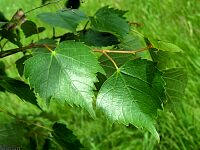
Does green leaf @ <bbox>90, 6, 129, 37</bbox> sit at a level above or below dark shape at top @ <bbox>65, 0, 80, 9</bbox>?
above

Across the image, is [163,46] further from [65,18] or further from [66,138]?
[66,138]

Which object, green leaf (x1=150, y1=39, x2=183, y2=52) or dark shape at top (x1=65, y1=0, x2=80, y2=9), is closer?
Answer: green leaf (x1=150, y1=39, x2=183, y2=52)

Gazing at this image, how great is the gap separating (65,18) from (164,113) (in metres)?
1.54

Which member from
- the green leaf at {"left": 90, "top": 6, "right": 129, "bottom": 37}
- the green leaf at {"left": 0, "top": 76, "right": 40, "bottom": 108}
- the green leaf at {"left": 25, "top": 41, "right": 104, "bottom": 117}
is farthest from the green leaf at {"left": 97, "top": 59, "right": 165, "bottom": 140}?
the green leaf at {"left": 0, "top": 76, "right": 40, "bottom": 108}

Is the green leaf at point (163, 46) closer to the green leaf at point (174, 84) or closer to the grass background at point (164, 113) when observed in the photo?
the green leaf at point (174, 84)

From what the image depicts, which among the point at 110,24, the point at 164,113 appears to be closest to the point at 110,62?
the point at 110,24

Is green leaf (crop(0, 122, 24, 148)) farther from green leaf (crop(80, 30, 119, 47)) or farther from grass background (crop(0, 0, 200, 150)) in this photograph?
grass background (crop(0, 0, 200, 150))

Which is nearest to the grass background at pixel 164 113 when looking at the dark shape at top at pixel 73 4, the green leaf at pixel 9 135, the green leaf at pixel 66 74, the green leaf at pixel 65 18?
the dark shape at top at pixel 73 4

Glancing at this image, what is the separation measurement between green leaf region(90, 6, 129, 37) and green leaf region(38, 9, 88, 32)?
3 centimetres

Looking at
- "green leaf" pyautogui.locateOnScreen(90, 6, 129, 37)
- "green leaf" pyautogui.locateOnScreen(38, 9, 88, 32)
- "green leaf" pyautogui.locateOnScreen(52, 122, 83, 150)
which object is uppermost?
"green leaf" pyautogui.locateOnScreen(38, 9, 88, 32)

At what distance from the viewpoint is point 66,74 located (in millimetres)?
840

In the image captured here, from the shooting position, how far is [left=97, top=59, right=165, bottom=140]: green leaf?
0.83 metres

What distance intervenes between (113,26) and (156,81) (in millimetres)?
181

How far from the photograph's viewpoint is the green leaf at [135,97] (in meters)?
0.83
